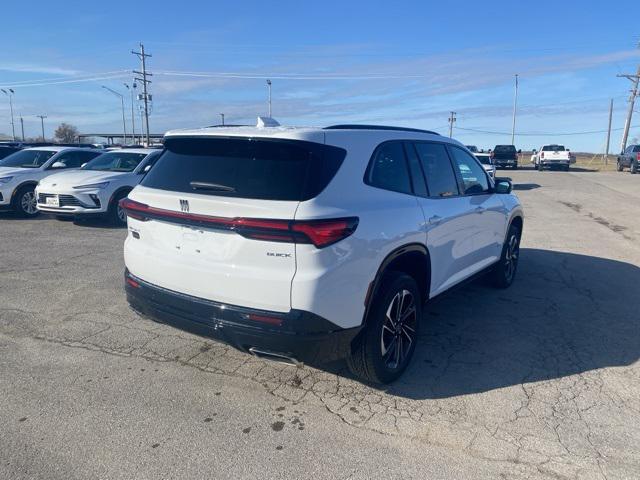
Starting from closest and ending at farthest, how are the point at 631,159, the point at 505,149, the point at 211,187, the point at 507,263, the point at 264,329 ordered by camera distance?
the point at 264,329, the point at 211,187, the point at 507,263, the point at 631,159, the point at 505,149

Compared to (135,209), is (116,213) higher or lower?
lower

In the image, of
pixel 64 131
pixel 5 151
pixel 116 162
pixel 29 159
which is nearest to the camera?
pixel 116 162

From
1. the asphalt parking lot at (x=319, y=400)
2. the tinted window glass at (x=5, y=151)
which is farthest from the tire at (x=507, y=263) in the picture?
the tinted window glass at (x=5, y=151)

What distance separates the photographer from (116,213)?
10.6 meters

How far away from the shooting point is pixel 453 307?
18.1 feet

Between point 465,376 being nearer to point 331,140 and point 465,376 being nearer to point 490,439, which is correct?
point 490,439

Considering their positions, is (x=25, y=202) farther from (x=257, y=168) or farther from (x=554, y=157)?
(x=554, y=157)

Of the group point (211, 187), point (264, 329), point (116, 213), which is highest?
point (211, 187)

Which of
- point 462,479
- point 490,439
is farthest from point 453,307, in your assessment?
point 462,479

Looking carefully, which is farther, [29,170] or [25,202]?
[29,170]

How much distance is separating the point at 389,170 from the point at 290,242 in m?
1.21

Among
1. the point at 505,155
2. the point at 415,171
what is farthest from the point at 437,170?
the point at 505,155

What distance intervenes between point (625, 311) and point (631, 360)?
4.64 feet

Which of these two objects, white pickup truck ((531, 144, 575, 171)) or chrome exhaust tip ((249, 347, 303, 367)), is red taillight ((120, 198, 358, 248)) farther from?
white pickup truck ((531, 144, 575, 171))
